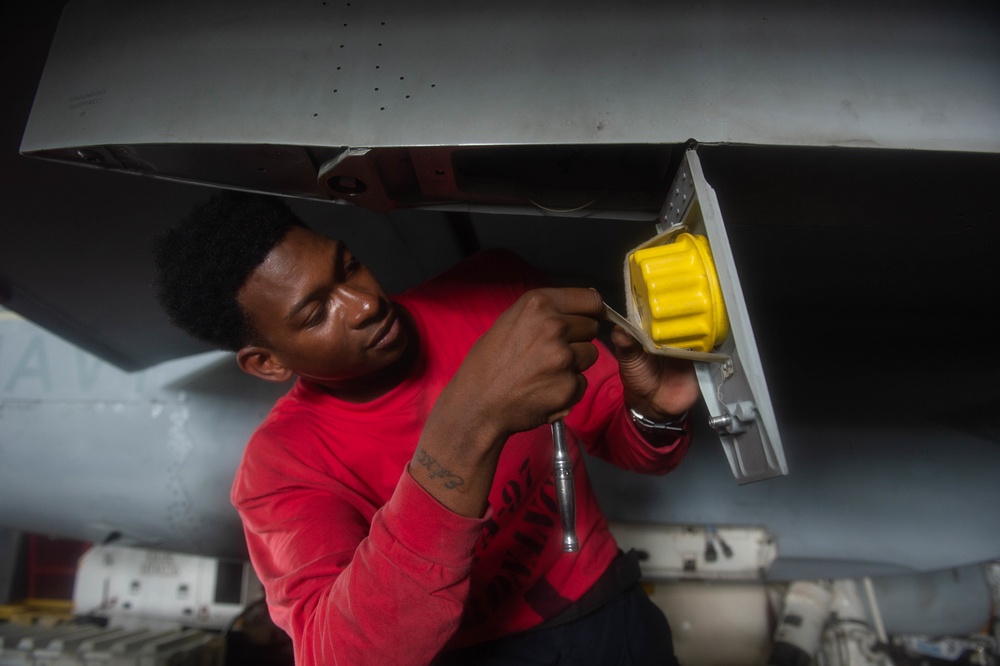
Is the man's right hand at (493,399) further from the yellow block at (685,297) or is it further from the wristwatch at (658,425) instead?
the wristwatch at (658,425)

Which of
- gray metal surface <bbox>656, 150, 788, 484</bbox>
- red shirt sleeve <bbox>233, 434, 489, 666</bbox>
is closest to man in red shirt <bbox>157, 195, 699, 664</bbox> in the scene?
red shirt sleeve <bbox>233, 434, 489, 666</bbox>

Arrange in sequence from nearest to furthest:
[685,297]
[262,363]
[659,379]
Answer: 1. [685,297]
2. [659,379]
3. [262,363]

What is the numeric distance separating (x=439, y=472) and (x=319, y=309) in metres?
0.28

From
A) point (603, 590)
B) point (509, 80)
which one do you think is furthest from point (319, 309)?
point (603, 590)

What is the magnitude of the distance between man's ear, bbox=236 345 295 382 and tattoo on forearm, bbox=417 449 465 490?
33cm

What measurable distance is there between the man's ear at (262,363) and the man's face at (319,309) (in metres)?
0.05

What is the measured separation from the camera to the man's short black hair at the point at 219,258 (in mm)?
660

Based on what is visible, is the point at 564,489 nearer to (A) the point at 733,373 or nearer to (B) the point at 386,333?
(A) the point at 733,373

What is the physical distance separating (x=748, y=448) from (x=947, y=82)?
1.20 ft

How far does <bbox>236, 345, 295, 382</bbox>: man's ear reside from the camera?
2.41ft

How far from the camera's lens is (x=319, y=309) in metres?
Answer: 0.66

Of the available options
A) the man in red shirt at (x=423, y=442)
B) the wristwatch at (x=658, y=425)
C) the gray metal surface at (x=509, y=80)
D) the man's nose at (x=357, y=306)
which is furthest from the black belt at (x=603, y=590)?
the gray metal surface at (x=509, y=80)

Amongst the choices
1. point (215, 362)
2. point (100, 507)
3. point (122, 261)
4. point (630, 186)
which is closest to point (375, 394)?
point (630, 186)

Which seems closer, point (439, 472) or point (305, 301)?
point (439, 472)
